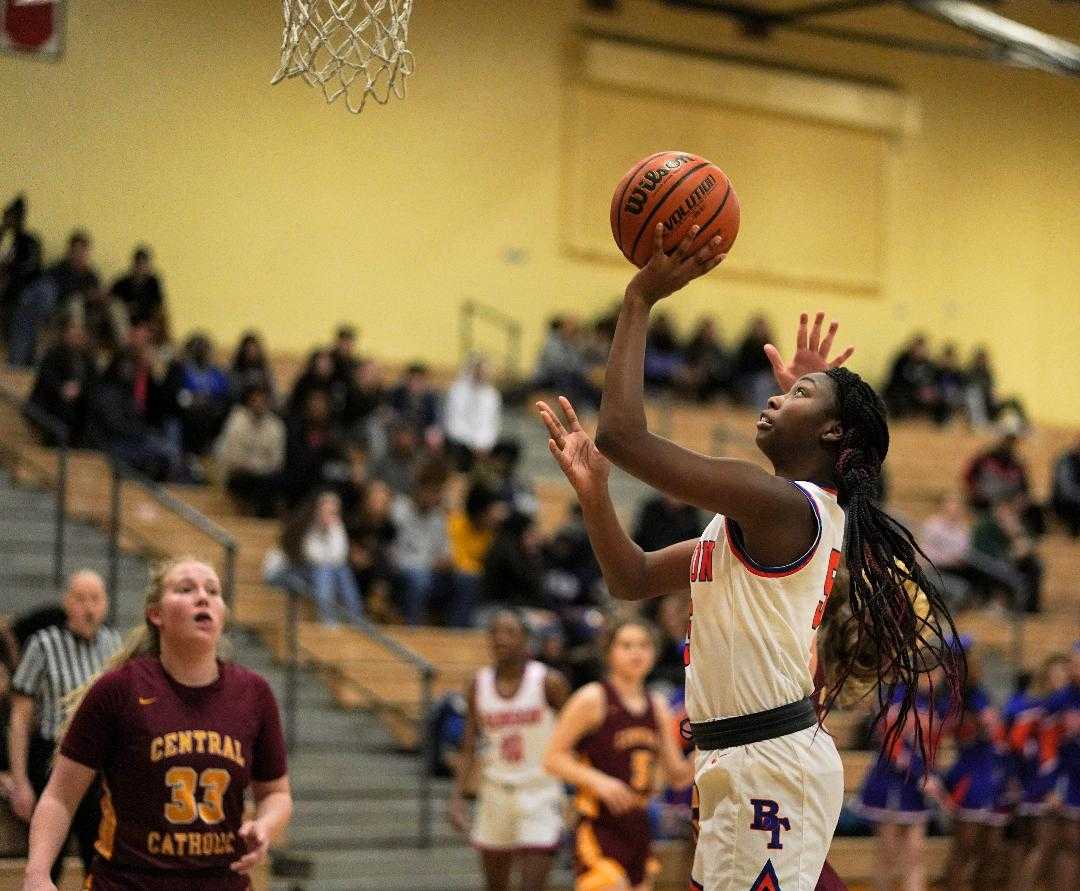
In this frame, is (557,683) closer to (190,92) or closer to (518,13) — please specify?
(190,92)

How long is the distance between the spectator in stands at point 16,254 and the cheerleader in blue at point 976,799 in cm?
629

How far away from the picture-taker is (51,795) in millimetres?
4742

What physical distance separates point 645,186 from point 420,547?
952 cm

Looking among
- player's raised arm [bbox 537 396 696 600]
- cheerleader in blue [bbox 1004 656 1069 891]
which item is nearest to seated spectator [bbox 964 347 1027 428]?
cheerleader in blue [bbox 1004 656 1069 891]

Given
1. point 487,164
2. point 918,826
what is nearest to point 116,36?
point 918,826

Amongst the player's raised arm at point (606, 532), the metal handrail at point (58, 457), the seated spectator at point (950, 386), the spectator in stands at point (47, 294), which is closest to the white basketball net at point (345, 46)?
the player's raised arm at point (606, 532)

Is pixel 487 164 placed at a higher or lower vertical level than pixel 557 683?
higher

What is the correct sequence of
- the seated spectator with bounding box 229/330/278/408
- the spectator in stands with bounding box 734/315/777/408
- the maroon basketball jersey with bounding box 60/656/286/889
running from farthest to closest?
the spectator in stands with bounding box 734/315/777/408 < the seated spectator with bounding box 229/330/278/408 < the maroon basketball jersey with bounding box 60/656/286/889

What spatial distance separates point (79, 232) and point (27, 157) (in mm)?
5388

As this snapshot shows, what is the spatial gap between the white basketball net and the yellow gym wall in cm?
649

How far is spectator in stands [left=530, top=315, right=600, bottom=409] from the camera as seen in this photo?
59.5 ft

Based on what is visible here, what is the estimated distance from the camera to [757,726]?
13.4ft

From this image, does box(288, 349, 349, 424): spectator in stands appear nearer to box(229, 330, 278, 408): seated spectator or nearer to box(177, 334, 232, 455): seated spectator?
box(229, 330, 278, 408): seated spectator

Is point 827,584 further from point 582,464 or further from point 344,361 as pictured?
point 344,361
